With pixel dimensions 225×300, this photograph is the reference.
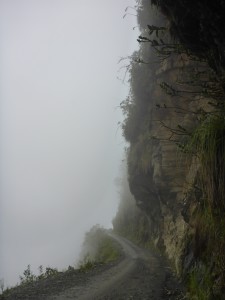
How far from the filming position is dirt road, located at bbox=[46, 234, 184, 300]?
9820mm

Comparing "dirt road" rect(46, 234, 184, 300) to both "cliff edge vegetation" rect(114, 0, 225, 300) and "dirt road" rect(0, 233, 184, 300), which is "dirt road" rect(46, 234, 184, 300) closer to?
"dirt road" rect(0, 233, 184, 300)

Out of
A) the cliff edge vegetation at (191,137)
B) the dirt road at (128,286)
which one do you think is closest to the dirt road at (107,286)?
the dirt road at (128,286)

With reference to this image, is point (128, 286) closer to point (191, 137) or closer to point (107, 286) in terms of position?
point (107, 286)

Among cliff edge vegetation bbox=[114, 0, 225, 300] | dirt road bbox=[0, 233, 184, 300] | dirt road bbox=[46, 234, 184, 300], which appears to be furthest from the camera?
dirt road bbox=[0, 233, 184, 300]

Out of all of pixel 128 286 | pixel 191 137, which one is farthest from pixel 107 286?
pixel 191 137

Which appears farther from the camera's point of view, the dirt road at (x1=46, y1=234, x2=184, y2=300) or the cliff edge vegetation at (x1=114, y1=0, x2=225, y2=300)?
the dirt road at (x1=46, y1=234, x2=184, y2=300)

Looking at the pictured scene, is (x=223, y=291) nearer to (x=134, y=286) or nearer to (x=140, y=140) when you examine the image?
(x=134, y=286)

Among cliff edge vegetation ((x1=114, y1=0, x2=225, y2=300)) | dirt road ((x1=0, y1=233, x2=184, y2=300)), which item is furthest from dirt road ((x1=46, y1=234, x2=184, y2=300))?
cliff edge vegetation ((x1=114, y1=0, x2=225, y2=300))

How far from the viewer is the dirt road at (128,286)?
9.82 metres

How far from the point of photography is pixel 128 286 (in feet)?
36.6

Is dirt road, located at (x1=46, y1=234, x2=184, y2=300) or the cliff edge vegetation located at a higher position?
the cliff edge vegetation

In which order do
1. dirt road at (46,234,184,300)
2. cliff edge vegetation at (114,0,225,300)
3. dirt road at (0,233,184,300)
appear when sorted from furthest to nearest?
dirt road at (0,233,184,300) < dirt road at (46,234,184,300) < cliff edge vegetation at (114,0,225,300)

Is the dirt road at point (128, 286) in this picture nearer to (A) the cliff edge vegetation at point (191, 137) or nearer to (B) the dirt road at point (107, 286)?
(B) the dirt road at point (107, 286)

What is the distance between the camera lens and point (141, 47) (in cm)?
2453
